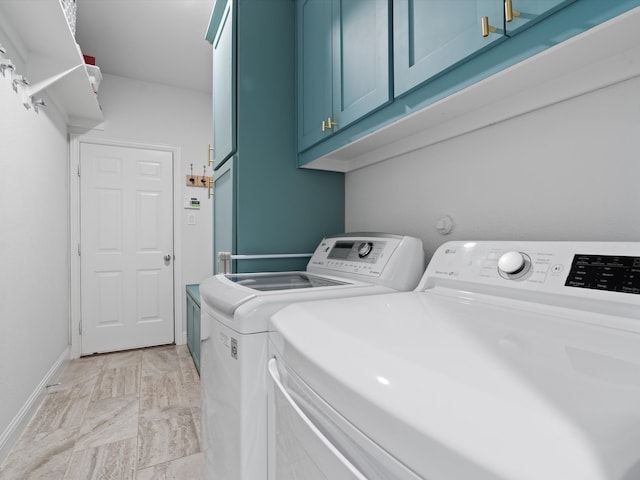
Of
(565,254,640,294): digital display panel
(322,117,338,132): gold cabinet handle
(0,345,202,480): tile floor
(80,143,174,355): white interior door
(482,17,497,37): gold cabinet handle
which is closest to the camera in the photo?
(565,254,640,294): digital display panel

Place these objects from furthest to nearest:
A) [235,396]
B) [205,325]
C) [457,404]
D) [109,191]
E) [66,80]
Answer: [109,191], [66,80], [205,325], [235,396], [457,404]

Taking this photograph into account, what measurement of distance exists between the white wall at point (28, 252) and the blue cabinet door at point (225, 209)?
1.05m

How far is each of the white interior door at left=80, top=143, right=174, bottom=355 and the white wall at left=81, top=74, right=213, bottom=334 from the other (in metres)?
0.14

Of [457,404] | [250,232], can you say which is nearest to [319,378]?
[457,404]

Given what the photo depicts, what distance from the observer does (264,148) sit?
168 cm

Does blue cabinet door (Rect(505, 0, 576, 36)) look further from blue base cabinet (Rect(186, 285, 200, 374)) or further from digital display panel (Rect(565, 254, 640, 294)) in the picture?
blue base cabinet (Rect(186, 285, 200, 374))

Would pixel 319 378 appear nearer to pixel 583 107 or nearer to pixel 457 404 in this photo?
pixel 457 404

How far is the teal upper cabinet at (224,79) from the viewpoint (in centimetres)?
166

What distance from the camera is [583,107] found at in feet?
2.91

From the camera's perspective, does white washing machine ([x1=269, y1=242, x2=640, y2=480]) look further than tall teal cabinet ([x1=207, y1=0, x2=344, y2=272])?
No

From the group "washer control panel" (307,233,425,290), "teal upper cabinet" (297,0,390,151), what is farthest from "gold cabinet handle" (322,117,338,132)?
"washer control panel" (307,233,425,290)

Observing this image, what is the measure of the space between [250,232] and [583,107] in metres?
1.34

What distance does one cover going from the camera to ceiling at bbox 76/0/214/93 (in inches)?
92.4

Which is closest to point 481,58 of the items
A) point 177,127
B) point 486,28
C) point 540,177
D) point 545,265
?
point 486,28
